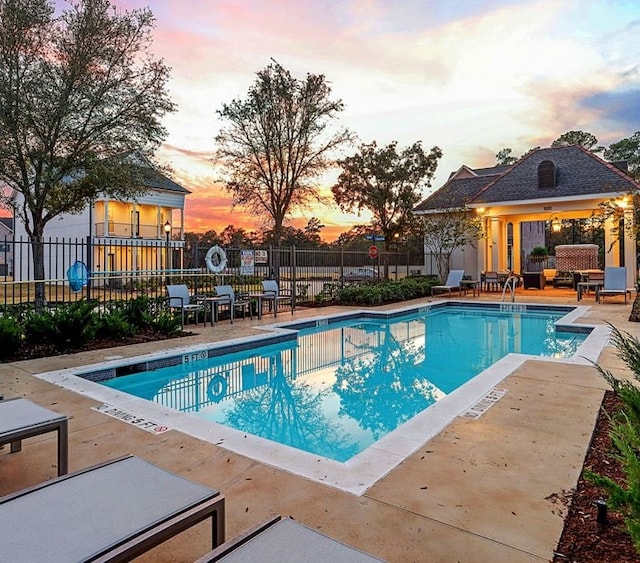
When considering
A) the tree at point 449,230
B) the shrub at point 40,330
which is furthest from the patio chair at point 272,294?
the tree at point 449,230

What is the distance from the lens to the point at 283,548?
151 cm

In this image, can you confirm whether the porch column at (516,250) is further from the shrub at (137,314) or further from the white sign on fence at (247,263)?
the shrub at (137,314)

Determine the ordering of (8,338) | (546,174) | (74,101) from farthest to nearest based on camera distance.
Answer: (546,174)
(74,101)
(8,338)

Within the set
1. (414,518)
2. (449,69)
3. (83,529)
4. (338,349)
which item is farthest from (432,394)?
(449,69)

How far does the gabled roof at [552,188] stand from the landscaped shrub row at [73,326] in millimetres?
14083

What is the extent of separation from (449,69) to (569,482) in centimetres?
1203

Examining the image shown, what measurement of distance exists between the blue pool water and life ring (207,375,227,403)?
0.6 inches

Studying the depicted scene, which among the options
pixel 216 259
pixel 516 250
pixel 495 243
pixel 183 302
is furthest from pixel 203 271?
pixel 516 250

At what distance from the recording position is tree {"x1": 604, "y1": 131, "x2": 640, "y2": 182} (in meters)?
30.7

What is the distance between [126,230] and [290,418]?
70.2ft

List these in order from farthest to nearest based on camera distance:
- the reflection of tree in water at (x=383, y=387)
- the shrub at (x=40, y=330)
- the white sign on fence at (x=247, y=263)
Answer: the white sign on fence at (x=247, y=263), the shrub at (x=40, y=330), the reflection of tree in water at (x=383, y=387)

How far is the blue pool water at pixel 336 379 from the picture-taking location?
4859 millimetres

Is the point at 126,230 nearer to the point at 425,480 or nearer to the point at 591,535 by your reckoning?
the point at 425,480

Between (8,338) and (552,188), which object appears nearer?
(8,338)
